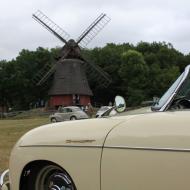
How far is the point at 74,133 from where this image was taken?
4039mm

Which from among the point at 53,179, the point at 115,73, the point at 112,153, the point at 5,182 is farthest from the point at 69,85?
the point at 112,153

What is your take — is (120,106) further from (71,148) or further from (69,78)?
(69,78)

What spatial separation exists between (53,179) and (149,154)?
1156 millimetres

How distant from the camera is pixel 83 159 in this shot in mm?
3848

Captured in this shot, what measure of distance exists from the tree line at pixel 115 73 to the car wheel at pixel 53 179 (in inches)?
2922

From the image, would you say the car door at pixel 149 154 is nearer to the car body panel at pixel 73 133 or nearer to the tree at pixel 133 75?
the car body panel at pixel 73 133

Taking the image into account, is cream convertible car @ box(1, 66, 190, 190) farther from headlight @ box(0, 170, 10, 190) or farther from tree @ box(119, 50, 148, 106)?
tree @ box(119, 50, 148, 106)

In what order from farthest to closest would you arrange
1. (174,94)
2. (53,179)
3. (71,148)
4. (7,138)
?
(7,138) < (174,94) < (53,179) < (71,148)

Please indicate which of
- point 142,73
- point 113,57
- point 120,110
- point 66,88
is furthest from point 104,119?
point 113,57

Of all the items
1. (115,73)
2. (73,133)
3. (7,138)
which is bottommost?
(7,138)

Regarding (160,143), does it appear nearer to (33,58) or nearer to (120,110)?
(120,110)

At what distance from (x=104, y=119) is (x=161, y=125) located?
2.48 ft

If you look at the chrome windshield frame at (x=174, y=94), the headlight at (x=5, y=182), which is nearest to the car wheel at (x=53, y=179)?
the headlight at (x=5, y=182)

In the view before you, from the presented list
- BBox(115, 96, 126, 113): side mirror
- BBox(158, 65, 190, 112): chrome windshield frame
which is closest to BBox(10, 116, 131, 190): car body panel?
BBox(158, 65, 190, 112): chrome windshield frame
